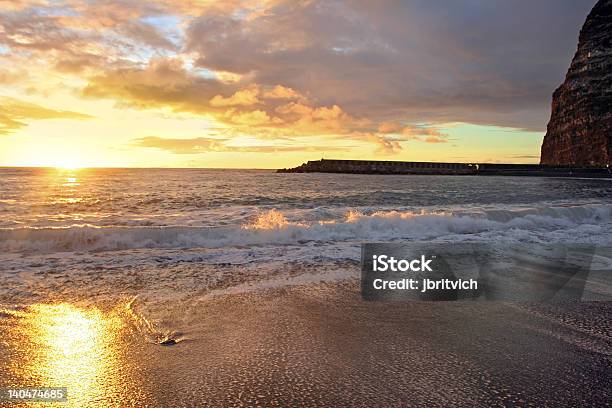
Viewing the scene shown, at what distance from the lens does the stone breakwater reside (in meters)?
87.1

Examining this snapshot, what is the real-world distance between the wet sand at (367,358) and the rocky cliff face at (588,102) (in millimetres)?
109678

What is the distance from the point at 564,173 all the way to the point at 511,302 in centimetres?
9482

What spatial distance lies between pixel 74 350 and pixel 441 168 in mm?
110656

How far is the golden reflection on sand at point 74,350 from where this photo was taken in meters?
3.19

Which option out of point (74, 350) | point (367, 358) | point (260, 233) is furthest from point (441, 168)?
point (74, 350)

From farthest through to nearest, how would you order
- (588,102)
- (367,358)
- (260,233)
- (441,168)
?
(441,168)
(588,102)
(260,233)
(367,358)

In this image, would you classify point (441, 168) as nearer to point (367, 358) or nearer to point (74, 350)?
point (367, 358)

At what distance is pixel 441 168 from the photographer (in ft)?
352

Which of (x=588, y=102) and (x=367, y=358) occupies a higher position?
(x=588, y=102)

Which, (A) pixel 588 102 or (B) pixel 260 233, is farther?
(A) pixel 588 102

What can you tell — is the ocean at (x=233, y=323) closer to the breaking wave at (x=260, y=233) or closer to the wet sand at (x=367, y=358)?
the wet sand at (x=367, y=358)

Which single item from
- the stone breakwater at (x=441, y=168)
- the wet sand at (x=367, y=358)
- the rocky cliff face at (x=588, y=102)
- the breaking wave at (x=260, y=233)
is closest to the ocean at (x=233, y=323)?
the wet sand at (x=367, y=358)

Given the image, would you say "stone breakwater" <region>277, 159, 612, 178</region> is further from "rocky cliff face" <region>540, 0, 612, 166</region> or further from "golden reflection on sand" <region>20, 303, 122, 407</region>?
"golden reflection on sand" <region>20, 303, 122, 407</region>

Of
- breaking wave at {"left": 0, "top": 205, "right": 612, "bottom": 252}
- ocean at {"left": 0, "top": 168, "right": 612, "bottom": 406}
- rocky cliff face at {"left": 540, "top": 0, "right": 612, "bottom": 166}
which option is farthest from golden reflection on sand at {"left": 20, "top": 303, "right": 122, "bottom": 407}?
rocky cliff face at {"left": 540, "top": 0, "right": 612, "bottom": 166}
